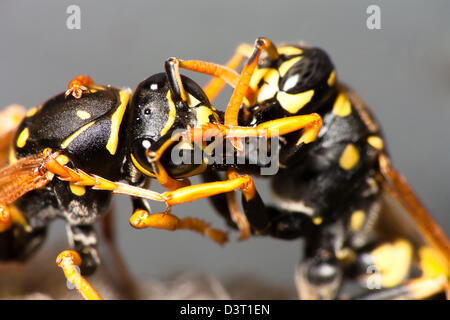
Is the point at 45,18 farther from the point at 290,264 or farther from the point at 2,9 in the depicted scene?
the point at 290,264

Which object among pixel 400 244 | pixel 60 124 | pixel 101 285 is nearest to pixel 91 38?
pixel 60 124

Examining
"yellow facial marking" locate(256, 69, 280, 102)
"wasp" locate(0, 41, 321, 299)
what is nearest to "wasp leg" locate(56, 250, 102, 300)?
"wasp" locate(0, 41, 321, 299)

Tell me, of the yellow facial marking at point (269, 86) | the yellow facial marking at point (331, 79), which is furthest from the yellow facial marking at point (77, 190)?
the yellow facial marking at point (331, 79)

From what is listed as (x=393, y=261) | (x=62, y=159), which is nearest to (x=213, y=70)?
(x=62, y=159)

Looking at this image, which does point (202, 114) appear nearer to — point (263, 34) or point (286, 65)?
point (286, 65)

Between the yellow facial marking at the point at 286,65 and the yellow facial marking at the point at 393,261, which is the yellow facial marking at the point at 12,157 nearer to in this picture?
the yellow facial marking at the point at 286,65

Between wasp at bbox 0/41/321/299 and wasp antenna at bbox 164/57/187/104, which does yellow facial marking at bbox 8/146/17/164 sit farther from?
wasp antenna at bbox 164/57/187/104
